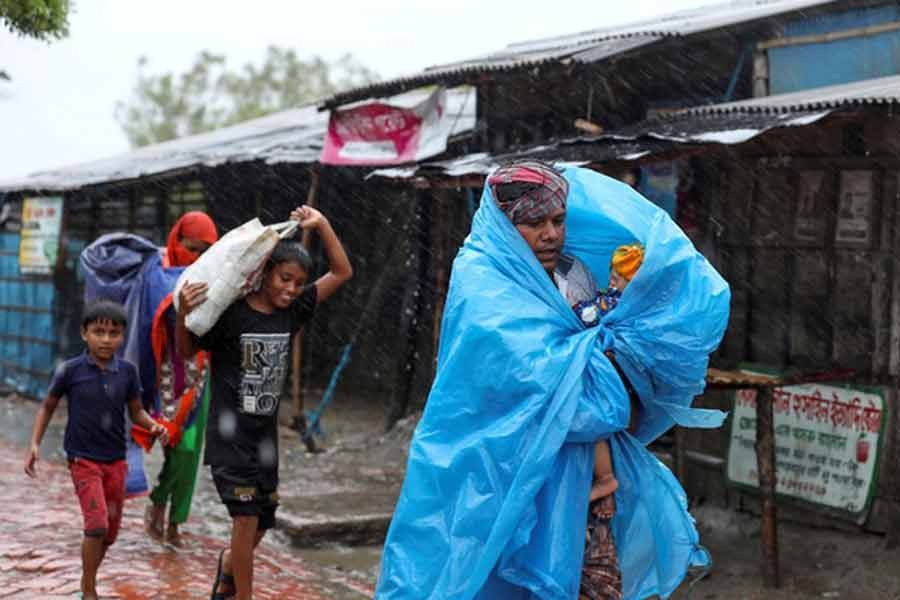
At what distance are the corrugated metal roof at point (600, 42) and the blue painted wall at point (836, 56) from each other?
0.60 feet

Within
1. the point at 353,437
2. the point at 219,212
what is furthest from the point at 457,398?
the point at 219,212

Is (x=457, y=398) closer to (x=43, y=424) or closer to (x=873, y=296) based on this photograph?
(x=43, y=424)

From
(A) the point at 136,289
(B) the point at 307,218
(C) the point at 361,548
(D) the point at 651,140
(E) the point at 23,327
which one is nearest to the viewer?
(B) the point at 307,218

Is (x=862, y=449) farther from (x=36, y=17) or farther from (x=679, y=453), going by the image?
(x=36, y=17)

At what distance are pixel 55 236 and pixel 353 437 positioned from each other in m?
5.59

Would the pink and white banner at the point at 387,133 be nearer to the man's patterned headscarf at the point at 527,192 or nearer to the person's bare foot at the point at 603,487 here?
the man's patterned headscarf at the point at 527,192

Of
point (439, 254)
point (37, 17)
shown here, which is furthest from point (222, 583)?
point (439, 254)

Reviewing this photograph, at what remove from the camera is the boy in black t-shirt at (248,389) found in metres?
5.48

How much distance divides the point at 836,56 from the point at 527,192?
5768 millimetres

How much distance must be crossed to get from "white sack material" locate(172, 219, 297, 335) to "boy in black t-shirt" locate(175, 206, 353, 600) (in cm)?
5

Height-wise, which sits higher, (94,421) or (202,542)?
(94,421)

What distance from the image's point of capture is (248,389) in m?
5.56

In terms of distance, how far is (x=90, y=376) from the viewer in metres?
6.00

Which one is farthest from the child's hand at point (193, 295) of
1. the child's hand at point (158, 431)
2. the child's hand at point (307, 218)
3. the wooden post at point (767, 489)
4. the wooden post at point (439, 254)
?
the wooden post at point (439, 254)
